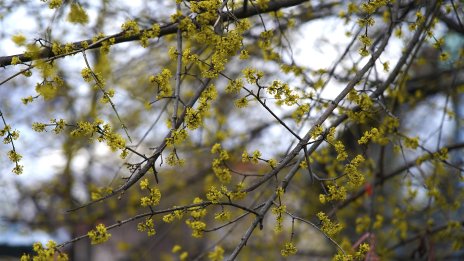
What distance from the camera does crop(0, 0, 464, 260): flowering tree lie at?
2.86 metres

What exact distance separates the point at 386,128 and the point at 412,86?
8.32 feet

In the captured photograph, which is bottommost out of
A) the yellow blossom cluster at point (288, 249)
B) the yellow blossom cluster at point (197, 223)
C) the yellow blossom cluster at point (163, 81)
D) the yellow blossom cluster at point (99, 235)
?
the yellow blossom cluster at point (288, 249)

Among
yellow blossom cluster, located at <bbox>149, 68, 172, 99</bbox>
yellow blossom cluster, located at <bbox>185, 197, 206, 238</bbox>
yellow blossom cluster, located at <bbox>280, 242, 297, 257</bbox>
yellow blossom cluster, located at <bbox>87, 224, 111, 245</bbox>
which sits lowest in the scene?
yellow blossom cluster, located at <bbox>280, 242, 297, 257</bbox>

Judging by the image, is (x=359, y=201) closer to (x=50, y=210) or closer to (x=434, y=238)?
(x=434, y=238)

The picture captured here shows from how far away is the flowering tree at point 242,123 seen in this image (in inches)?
112

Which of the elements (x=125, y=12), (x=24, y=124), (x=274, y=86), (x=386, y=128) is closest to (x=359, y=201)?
(x=386, y=128)

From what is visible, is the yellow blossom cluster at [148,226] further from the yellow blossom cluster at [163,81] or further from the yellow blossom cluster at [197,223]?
the yellow blossom cluster at [163,81]

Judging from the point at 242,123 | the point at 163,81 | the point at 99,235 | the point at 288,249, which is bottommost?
the point at 288,249

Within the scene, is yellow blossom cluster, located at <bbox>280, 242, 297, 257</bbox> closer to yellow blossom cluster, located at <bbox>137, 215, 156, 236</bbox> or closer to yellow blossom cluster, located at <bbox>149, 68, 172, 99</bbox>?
yellow blossom cluster, located at <bbox>137, 215, 156, 236</bbox>

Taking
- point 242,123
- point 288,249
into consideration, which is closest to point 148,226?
point 288,249

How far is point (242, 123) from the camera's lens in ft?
25.9

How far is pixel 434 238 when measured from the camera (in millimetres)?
5277

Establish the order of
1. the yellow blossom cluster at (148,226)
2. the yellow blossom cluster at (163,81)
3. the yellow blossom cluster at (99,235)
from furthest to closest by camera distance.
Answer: the yellow blossom cluster at (163,81) → the yellow blossom cluster at (148,226) → the yellow blossom cluster at (99,235)

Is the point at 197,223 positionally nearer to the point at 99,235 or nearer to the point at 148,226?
the point at 148,226
